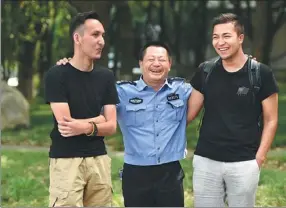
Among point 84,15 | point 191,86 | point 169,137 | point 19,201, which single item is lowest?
point 19,201

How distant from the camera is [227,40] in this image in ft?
12.7

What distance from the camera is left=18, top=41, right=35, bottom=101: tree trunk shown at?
22.7 metres

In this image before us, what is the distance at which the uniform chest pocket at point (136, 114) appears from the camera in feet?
13.4

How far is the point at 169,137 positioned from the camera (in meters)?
4.08

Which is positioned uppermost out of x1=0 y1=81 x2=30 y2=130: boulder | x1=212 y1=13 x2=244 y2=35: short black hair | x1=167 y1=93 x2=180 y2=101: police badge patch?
x1=212 y1=13 x2=244 y2=35: short black hair

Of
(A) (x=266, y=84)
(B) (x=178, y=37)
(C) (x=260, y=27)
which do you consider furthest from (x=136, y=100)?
(B) (x=178, y=37)

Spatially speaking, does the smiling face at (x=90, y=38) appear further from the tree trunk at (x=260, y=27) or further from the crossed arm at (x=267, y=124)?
the tree trunk at (x=260, y=27)

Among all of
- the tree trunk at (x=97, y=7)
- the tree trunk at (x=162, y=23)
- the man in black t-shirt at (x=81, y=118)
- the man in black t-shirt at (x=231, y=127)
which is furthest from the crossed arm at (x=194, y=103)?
the tree trunk at (x=162, y=23)

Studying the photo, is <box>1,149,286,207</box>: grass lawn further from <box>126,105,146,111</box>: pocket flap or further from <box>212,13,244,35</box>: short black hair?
<box>212,13,244,35</box>: short black hair

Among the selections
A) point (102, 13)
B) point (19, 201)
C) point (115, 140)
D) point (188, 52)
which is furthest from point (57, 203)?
point (188, 52)

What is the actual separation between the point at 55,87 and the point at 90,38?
37 cm

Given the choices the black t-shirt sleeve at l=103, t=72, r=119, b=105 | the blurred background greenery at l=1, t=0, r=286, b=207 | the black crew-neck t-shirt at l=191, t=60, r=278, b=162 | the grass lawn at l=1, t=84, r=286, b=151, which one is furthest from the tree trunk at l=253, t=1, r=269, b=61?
the black t-shirt sleeve at l=103, t=72, r=119, b=105

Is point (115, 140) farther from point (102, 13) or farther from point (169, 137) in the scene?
point (169, 137)

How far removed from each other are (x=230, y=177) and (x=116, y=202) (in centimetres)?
322
